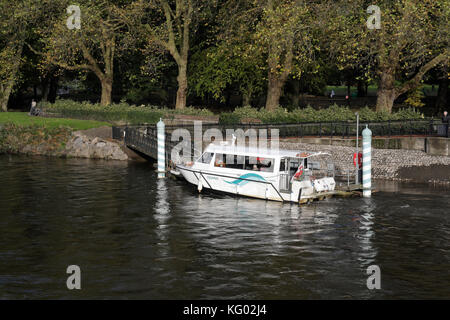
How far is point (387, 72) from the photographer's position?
5491 centimetres

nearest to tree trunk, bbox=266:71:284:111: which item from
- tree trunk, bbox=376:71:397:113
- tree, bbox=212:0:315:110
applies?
tree, bbox=212:0:315:110

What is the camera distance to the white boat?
3606 cm

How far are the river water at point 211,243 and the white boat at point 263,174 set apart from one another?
0.67m

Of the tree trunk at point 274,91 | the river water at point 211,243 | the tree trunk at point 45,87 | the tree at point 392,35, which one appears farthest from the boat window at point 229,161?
the tree trunk at point 45,87

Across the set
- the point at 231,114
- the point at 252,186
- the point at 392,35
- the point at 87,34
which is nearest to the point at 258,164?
the point at 252,186

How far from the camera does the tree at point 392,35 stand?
5075cm

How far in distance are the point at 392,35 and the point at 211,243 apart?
2998cm

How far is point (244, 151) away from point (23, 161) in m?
22.5

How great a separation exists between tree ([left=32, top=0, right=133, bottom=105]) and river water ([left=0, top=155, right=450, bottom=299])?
25464 millimetres

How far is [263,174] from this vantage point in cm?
3650

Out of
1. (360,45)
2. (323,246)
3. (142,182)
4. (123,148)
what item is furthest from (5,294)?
(360,45)

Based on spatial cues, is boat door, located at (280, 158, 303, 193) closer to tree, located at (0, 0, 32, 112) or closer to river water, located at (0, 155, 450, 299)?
river water, located at (0, 155, 450, 299)

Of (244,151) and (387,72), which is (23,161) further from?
(387,72)

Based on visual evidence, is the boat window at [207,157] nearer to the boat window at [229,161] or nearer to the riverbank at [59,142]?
the boat window at [229,161]
